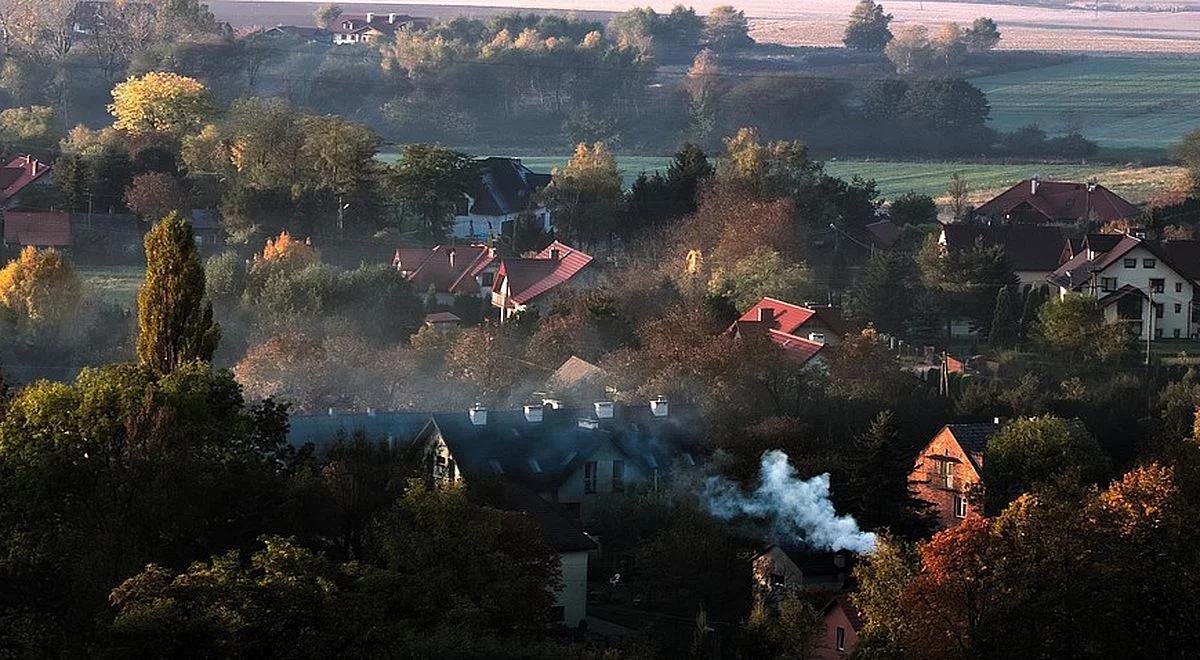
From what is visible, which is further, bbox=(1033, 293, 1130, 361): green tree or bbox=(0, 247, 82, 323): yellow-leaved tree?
bbox=(0, 247, 82, 323): yellow-leaved tree

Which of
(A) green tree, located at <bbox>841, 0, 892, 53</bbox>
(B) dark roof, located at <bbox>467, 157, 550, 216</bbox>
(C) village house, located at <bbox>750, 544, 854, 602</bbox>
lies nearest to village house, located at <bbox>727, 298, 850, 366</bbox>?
(C) village house, located at <bbox>750, 544, 854, 602</bbox>

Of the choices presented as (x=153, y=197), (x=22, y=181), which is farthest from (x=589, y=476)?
(x=22, y=181)

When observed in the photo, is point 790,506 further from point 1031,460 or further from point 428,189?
point 428,189

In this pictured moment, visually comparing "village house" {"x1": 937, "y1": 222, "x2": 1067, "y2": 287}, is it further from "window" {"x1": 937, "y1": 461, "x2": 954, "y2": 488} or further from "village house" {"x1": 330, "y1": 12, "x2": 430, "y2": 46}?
"village house" {"x1": 330, "y1": 12, "x2": 430, "y2": 46}

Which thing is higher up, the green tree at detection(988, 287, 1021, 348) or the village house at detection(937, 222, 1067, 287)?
the village house at detection(937, 222, 1067, 287)

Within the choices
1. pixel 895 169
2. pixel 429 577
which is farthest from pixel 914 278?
pixel 895 169

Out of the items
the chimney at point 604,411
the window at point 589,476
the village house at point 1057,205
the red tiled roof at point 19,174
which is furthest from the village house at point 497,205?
the window at point 589,476
